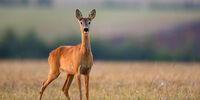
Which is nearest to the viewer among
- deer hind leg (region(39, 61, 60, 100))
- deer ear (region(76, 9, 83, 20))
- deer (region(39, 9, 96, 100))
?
deer (region(39, 9, 96, 100))

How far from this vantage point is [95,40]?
47.5 meters

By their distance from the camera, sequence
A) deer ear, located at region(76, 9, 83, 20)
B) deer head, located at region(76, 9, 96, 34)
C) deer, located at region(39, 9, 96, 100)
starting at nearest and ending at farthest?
deer head, located at region(76, 9, 96, 34), deer, located at region(39, 9, 96, 100), deer ear, located at region(76, 9, 83, 20)

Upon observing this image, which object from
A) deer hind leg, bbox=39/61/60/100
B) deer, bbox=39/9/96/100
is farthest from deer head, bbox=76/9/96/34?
deer hind leg, bbox=39/61/60/100

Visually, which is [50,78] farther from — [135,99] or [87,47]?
[135,99]

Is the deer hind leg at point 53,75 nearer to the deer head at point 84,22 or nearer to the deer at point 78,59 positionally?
the deer at point 78,59

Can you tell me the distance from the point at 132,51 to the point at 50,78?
38724 millimetres

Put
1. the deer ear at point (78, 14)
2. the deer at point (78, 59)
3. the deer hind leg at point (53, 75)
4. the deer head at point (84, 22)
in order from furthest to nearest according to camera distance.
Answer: the deer hind leg at point (53, 75), the deer ear at point (78, 14), the deer at point (78, 59), the deer head at point (84, 22)

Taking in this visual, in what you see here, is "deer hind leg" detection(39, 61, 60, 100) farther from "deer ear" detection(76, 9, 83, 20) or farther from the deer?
"deer ear" detection(76, 9, 83, 20)

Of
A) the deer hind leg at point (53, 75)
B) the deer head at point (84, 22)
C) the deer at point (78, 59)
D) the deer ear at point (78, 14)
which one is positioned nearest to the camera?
the deer head at point (84, 22)

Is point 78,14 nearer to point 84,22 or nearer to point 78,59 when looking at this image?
point 84,22

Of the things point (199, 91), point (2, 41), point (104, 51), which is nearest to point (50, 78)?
point (199, 91)

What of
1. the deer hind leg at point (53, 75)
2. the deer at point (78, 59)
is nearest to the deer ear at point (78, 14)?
the deer at point (78, 59)

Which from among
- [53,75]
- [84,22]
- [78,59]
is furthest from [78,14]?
[53,75]

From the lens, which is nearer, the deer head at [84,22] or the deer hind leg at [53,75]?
the deer head at [84,22]
